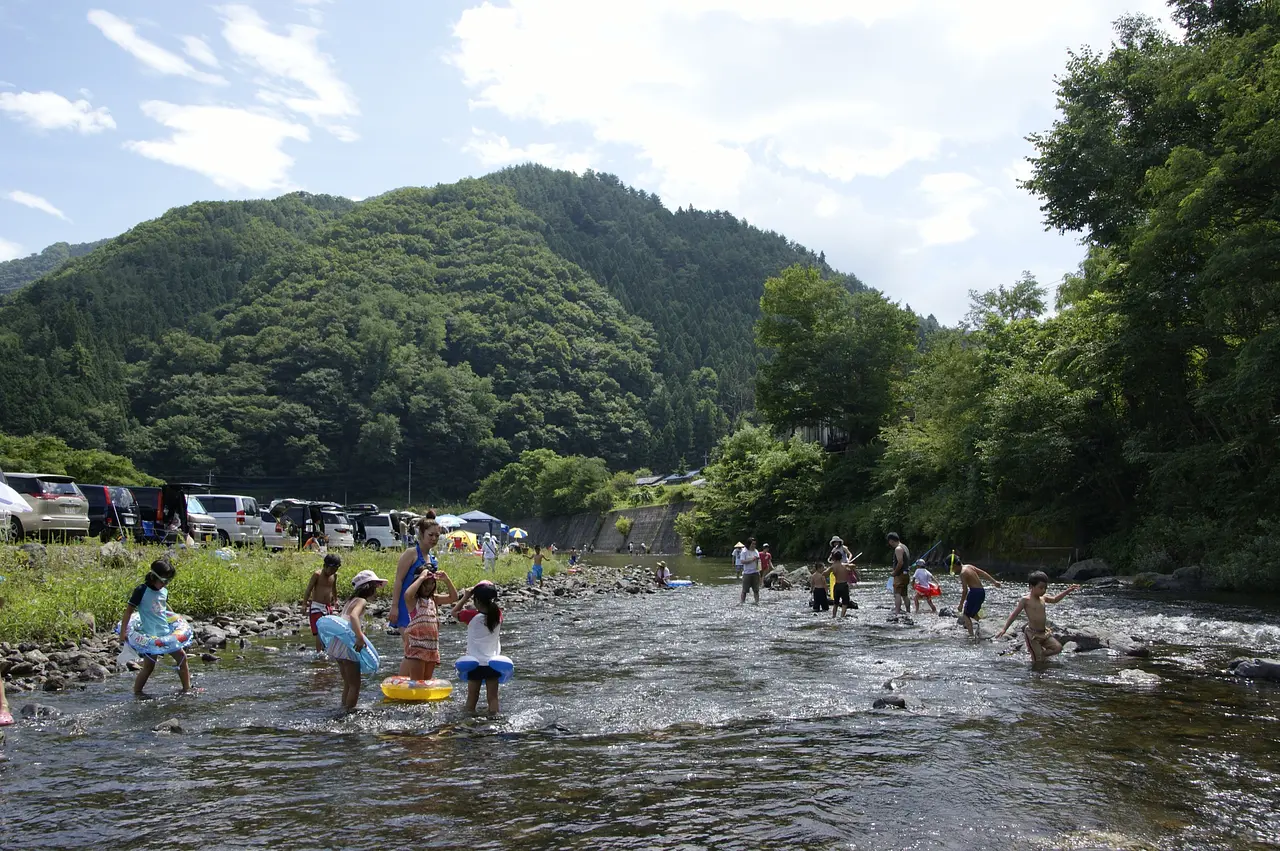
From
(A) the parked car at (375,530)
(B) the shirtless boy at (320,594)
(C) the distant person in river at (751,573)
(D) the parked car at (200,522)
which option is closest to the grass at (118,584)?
(B) the shirtless boy at (320,594)

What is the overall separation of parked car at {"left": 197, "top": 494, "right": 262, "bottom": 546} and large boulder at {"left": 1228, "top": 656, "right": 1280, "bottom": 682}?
26.9 m

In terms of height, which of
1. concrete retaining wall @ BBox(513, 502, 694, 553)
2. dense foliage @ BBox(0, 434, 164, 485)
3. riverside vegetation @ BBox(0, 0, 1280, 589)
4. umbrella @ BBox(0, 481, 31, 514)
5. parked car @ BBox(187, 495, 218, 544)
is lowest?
concrete retaining wall @ BBox(513, 502, 694, 553)

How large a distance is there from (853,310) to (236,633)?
49.0 metres

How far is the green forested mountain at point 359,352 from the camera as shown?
112125 millimetres

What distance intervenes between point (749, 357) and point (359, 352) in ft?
202

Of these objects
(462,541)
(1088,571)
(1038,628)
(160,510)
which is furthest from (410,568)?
(462,541)

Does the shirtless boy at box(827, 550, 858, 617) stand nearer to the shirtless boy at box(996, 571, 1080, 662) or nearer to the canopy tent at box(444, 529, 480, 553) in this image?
the shirtless boy at box(996, 571, 1080, 662)

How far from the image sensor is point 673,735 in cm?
885

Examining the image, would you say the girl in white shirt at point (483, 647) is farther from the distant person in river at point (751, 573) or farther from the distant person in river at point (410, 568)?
the distant person in river at point (751, 573)

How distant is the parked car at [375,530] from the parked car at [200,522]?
6.51 m

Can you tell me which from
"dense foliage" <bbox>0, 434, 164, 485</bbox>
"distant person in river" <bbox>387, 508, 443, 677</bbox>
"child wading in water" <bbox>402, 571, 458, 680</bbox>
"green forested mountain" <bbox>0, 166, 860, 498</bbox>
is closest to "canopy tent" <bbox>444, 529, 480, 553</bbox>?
"distant person in river" <bbox>387, 508, 443, 677</bbox>

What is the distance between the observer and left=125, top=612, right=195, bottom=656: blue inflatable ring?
10.4m

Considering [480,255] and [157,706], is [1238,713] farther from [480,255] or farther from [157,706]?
[480,255]

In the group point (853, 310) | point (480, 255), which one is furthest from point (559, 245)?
point (853, 310)
